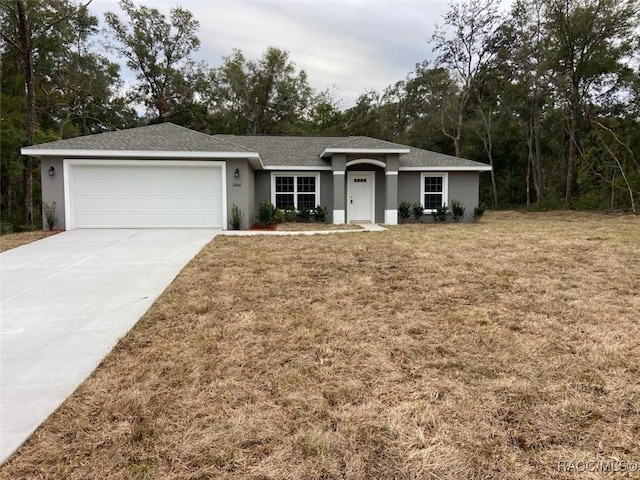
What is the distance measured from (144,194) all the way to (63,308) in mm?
7817

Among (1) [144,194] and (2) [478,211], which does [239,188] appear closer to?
(1) [144,194]

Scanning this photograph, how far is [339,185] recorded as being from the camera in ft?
49.6

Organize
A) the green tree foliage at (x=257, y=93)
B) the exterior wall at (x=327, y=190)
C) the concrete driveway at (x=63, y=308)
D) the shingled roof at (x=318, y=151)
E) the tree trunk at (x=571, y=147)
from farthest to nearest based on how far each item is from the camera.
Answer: the green tree foliage at (x=257, y=93) < the tree trunk at (x=571, y=147) < the exterior wall at (x=327, y=190) < the shingled roof at (x=318, y=151) < the concrete driveway at (x=63, y=308)

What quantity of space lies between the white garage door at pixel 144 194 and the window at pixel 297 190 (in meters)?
3.71

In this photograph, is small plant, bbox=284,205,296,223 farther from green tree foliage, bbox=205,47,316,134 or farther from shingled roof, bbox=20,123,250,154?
green tree foliage, bbox=205,47,316,134

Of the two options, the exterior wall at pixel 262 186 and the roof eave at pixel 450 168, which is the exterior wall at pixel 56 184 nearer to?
the exterior wall at pixel 262 186

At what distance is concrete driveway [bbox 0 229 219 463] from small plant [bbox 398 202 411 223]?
897 cm

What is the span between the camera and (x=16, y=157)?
62.2 feet

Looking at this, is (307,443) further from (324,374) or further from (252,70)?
(252,70)

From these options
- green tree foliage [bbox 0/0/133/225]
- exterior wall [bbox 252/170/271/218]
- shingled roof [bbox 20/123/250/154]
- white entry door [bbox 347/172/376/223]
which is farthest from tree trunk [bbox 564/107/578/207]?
green tree foliage [bbox 0/0/133/225]

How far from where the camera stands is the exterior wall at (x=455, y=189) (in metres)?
16.3

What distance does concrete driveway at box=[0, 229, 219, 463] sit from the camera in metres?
2.93

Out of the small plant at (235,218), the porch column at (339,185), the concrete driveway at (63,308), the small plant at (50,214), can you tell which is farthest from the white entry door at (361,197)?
the small plant at (50,214)

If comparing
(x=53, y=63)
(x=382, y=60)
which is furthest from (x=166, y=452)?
(x=382, y=60)
